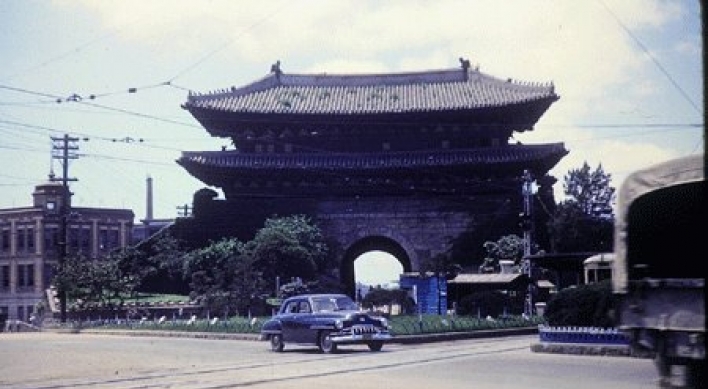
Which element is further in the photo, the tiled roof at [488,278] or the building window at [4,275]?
the building window at [4,275]

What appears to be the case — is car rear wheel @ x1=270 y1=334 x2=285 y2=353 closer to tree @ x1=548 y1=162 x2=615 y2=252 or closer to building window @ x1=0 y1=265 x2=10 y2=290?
tree @ x1=548 y1=162 x2=615 y2=252

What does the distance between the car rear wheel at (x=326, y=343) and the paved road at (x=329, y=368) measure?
0.30 meters

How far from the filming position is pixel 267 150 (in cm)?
4769

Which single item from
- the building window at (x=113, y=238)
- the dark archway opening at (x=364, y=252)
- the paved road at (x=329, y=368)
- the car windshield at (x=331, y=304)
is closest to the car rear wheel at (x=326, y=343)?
the paved road at (x=329, y=368)

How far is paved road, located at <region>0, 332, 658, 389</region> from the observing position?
12.5 meters

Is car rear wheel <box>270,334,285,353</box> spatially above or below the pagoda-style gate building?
below

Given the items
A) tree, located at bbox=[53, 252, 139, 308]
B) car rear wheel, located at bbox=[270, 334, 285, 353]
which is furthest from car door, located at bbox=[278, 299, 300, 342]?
tree, located at bbox=[53, 252, 139, 308]

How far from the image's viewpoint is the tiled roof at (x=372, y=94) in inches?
1791

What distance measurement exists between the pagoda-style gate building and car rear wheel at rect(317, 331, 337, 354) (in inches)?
973

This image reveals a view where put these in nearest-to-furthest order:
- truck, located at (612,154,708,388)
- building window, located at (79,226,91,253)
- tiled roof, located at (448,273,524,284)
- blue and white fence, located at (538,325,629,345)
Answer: truck, located at (612,154,708,388)
blue and white fence, located at (538,325,629,345)
tiled roof, located at (448,273,524,284)
building window, located at (79,226,91,253)

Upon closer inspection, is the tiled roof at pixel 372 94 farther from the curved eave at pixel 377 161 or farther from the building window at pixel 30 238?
the building window at pixel 30 238

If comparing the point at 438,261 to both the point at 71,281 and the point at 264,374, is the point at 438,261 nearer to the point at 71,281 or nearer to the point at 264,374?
the point at 71,281

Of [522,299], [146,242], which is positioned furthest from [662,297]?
[146,242]

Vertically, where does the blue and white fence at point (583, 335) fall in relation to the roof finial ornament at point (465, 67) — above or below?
below
